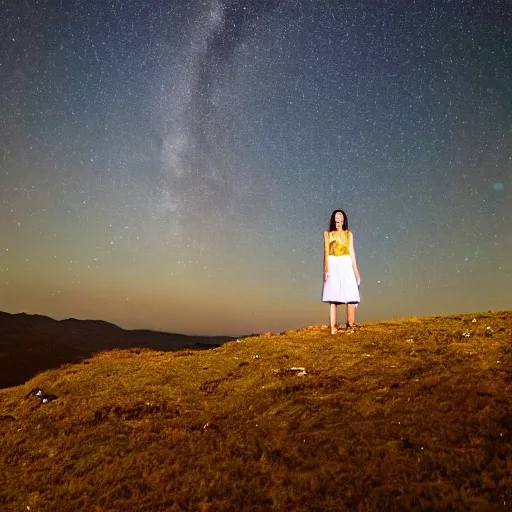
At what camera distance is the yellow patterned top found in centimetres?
1527

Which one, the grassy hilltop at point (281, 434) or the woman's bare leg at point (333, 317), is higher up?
the woman's bare leg at point (333, 317)

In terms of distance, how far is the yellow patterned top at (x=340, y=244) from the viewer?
1527 cm

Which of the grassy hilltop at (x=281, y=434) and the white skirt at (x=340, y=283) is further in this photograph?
the white skirt at (x=340, y=283)

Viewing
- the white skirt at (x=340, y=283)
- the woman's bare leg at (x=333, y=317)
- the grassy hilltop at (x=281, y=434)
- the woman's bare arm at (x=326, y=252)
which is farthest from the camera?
the woman's bare leg at (x=333, y=317)

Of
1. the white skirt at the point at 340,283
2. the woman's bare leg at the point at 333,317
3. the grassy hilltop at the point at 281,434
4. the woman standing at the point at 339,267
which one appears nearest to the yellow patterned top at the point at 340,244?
the woman standing at the point at 339,267

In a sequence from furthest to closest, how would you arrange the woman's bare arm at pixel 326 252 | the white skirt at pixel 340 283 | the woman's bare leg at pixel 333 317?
the woman's bare leg at pixel 333 317 → the woman's bare arm at pixel 326 252 → the white skirt at pixel 340 283

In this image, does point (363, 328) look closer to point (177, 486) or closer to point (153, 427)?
point (153, 427)

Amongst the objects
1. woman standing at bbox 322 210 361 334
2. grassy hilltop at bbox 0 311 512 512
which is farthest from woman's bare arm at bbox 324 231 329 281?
grassy hilltop at bbox 0 311 512 512

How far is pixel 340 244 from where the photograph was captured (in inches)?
602

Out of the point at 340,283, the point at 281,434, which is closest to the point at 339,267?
the point at 340,283

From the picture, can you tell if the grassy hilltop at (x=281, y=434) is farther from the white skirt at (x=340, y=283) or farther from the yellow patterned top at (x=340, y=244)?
the yellow patterned top at (x=340, y=244)

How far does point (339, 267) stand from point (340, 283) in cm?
61

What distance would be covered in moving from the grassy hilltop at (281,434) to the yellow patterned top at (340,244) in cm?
367

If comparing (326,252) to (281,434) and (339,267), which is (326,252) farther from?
Answer: (281,434)
